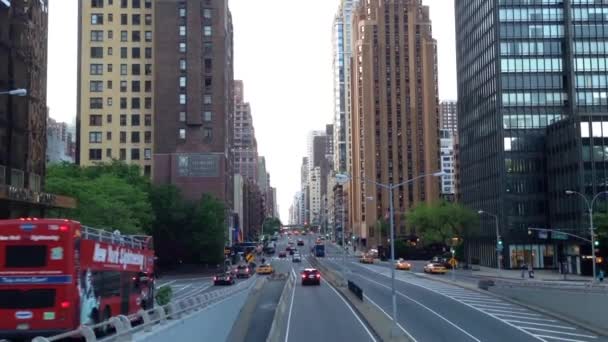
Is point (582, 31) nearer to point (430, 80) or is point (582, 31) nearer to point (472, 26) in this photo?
point (472, 26)

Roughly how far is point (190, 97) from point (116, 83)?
14.0 m

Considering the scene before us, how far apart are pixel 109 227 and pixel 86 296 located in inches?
1714

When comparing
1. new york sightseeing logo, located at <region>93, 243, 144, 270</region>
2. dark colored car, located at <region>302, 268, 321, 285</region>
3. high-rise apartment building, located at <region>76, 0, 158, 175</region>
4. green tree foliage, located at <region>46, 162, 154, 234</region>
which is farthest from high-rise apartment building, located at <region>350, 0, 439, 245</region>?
new york sightseeing logo, located at <region>93, 243, 144, 270</region>

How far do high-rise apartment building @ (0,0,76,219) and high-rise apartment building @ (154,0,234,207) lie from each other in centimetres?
5829

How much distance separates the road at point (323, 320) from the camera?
33.8m

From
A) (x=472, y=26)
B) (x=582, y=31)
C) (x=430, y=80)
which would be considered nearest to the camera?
(x=582, y=31)

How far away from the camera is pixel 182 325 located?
2041 cm

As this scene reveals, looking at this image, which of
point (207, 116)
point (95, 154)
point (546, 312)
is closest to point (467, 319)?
point (546, 312)

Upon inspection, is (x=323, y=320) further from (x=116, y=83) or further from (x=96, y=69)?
(x=96, y=69)

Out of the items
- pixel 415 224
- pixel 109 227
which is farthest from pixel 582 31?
pixel 109 227

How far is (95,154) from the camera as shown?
118438 mm

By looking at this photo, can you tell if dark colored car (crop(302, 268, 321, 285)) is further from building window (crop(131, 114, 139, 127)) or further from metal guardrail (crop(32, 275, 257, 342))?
building window (crop(131, 114, 139, 127))

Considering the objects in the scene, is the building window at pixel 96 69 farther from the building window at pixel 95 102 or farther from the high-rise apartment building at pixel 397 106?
the high-rise apartment building at pixel 397 106

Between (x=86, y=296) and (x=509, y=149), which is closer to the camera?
(x=86, y=296)
